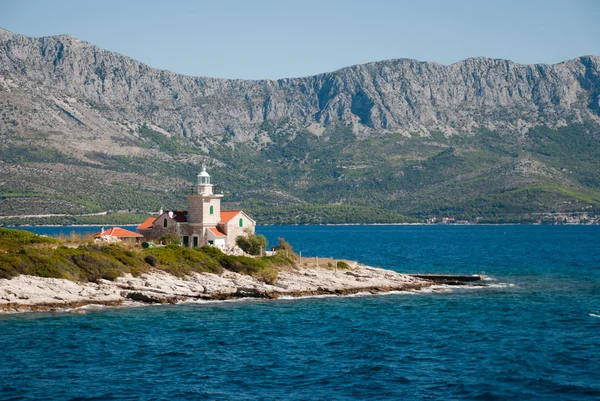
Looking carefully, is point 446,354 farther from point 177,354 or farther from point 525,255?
point 525,255

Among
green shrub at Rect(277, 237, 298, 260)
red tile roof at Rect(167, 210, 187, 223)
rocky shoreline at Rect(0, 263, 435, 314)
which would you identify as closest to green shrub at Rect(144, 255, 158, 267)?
rocky shoreline at Rect(0, 263, 435, 314)

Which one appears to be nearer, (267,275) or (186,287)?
(186,287)

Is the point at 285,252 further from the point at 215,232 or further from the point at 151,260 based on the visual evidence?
the point at 151,260

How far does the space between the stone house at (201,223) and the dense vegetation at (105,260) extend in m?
4.14

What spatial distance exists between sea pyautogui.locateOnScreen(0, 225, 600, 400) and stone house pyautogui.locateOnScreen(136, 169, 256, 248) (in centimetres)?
1538

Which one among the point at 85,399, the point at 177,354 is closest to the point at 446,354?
the point at 177,354

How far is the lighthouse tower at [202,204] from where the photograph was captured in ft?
216

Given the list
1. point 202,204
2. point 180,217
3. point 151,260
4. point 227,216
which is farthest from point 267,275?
point 180,217

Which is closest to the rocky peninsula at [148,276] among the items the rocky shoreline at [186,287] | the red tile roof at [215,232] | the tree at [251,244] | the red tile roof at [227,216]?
the rocky shoreline at [186,287]

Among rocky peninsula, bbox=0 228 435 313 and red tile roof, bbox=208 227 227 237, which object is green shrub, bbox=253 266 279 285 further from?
red tile roof, bbox=208 227 227 237

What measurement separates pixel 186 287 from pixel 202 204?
1377cm

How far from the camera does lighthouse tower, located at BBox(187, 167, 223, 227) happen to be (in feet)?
216

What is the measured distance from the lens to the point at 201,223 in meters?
66.3

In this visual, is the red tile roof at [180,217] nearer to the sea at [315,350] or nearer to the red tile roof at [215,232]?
the red tile roof at [215,232]
